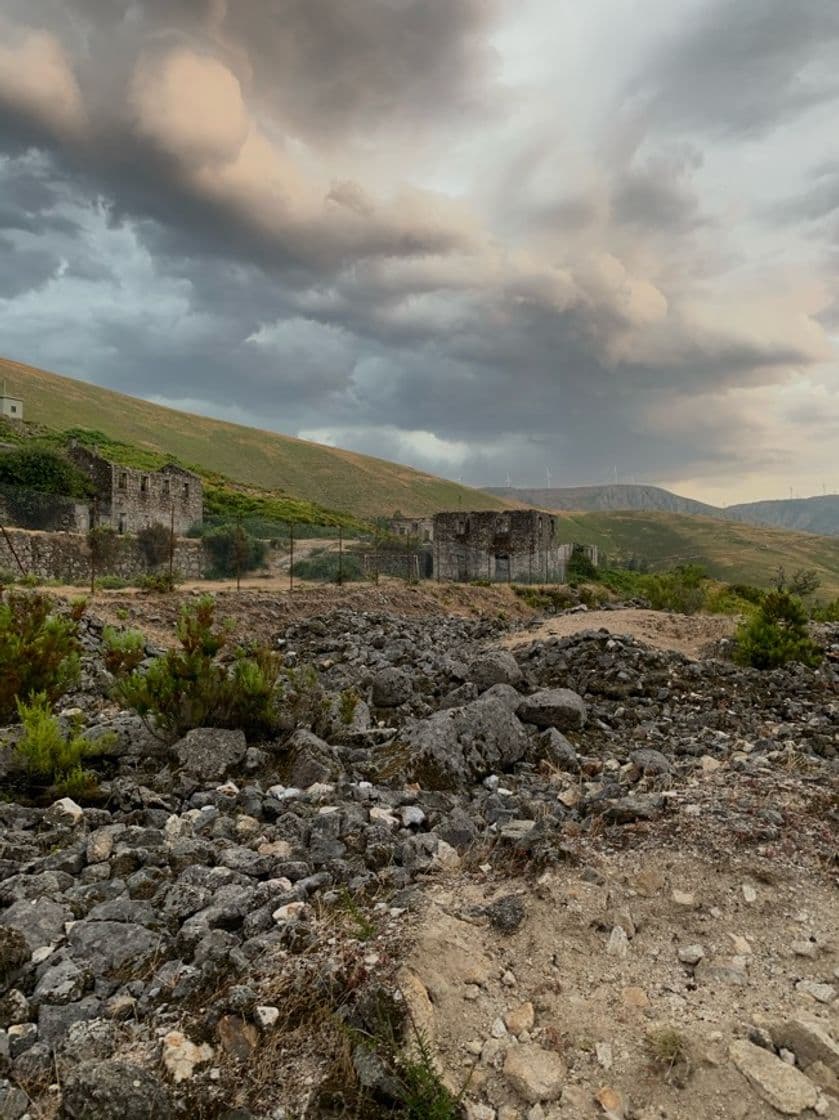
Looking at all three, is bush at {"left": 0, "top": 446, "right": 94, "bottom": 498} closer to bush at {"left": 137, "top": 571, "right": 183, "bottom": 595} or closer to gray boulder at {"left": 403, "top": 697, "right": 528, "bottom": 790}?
bush at {"left": 137, "top": 571, "right": 183, "bottom": 595}

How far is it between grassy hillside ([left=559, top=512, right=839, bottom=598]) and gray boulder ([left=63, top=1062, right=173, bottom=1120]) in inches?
4300

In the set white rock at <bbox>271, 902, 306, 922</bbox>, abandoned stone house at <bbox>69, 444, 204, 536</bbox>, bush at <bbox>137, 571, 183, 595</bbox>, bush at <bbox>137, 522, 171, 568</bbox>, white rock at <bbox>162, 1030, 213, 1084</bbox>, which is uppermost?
abandoned stone house at <bbox>69, 444, 204, 536</bbox>

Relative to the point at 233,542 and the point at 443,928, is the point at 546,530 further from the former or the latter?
the point at 443,928

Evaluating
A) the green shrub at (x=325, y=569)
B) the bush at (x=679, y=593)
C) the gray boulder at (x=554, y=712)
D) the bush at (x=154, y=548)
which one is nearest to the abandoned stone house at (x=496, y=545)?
the green shrub at (x=325, y=569)

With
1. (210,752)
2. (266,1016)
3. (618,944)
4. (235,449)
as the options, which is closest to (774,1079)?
(618,944)

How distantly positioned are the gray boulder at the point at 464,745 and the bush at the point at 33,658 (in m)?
3.64

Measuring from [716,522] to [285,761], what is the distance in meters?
204

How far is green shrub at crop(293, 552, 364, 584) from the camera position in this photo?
26531 millimetres

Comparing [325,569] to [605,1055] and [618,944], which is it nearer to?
[618,944]

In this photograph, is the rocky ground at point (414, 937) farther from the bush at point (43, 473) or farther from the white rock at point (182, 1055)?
the bush at point (43, 473)

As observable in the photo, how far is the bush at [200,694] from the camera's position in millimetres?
6781

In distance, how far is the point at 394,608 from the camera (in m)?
24.1

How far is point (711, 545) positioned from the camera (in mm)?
148625

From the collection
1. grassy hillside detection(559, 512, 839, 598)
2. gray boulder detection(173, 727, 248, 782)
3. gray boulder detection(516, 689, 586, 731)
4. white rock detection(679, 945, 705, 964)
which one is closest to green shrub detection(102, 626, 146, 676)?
gray boulder detection(173, 727, 248, 782)
